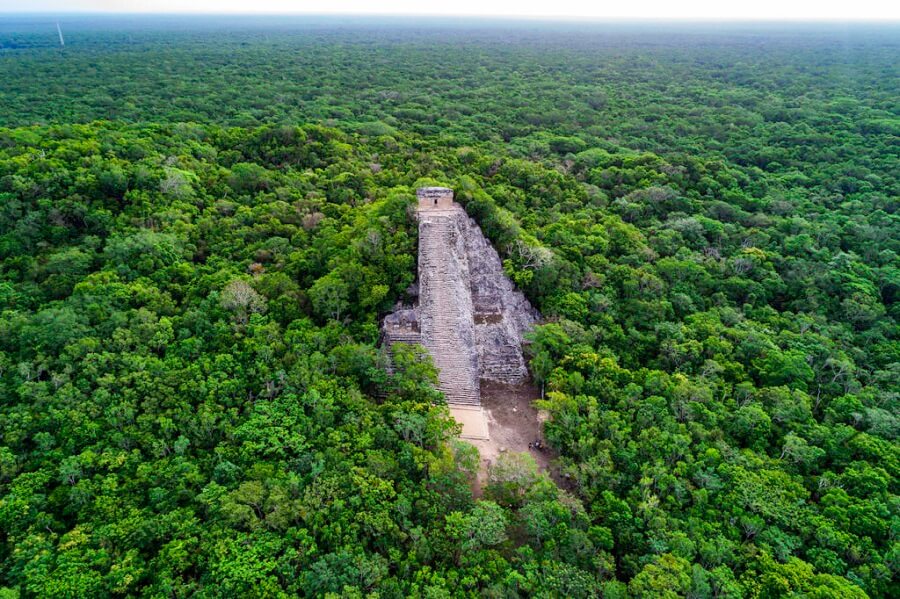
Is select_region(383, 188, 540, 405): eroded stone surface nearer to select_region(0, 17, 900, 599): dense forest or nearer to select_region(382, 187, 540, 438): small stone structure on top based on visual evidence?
select_region(382, 187, 540, 438): small stone structure on top

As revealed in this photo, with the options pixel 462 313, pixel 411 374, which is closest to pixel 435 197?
pixel 462 313

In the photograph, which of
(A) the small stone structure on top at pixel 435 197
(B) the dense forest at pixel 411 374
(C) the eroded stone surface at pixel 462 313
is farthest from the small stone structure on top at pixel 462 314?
(B) the dense forest at pixel 411 374

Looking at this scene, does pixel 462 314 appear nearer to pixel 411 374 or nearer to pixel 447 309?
pixel 447 309

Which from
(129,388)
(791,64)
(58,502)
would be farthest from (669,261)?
(791,64)

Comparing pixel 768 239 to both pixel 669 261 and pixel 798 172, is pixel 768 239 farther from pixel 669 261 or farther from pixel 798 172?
pixel 798 172

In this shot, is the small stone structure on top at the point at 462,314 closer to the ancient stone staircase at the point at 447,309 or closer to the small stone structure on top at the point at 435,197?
the ancient stone staircase at the point at 447,309

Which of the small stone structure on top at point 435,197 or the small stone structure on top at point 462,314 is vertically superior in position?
the small stone structure on top at point 435,197
